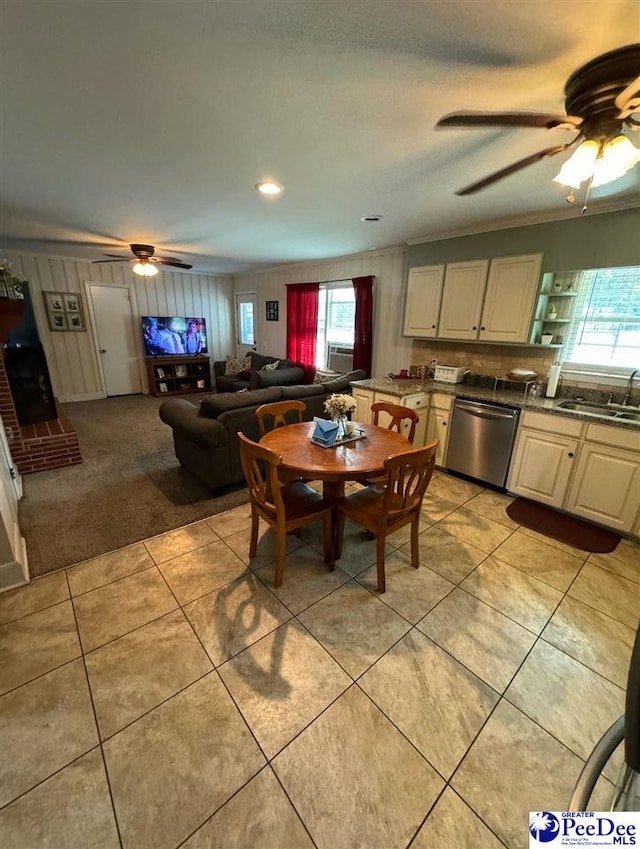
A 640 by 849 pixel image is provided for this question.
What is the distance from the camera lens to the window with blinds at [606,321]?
2.75m

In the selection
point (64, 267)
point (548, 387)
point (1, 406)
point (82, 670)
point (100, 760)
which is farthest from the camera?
point (64, 267)

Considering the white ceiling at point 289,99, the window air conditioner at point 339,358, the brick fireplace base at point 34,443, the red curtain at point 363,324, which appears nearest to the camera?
the white ceiling at point 289,99

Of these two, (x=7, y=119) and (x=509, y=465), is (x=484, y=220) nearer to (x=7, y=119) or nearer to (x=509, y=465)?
(x=509, y=465)

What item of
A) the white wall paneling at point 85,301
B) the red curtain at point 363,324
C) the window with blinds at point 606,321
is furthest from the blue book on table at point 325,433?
the white wall paneling at point 85,301

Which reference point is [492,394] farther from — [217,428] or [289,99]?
[289,99]

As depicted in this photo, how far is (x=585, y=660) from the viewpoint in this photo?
1638 mm

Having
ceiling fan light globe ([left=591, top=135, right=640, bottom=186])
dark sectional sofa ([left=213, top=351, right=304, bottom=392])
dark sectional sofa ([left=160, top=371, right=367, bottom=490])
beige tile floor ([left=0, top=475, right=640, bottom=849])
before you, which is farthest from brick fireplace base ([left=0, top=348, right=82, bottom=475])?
ceiling fan light globe ([left=591, top=135, right=640, bottom=186])

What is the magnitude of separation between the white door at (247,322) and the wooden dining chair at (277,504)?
5.61 metres

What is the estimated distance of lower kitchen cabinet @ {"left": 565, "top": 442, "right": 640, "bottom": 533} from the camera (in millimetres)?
2404

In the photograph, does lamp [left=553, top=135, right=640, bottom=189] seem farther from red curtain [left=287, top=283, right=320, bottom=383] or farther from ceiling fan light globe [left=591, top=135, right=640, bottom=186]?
red curtain [left=287, top=283, right=320, bottom=383]

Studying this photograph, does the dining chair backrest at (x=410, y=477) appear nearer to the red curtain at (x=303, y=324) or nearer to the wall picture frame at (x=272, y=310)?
the red curtain at (x=303, y=324)

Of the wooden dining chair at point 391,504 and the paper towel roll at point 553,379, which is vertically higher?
the paper towel roll at point 553,379

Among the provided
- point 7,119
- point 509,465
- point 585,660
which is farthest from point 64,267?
point 585,660

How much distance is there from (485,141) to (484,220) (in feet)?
5.08
